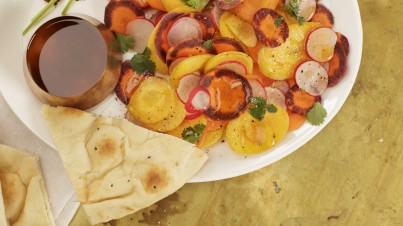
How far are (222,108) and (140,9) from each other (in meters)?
0.54

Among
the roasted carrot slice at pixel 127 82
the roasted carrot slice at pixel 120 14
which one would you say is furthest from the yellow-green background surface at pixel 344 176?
the roasted carrot slice at pixel 120 14

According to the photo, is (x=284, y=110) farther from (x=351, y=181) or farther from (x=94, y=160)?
(x=94, y=160)

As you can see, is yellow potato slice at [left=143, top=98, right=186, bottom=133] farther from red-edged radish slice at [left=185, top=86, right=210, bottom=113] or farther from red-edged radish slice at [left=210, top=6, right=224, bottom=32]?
red-edged radish slice at [left=210, top=6, right=224, bottom=32]

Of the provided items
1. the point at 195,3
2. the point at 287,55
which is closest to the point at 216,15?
the point at 195,3

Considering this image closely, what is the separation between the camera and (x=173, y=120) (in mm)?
2229

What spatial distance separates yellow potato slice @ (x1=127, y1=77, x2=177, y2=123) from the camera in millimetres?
2215

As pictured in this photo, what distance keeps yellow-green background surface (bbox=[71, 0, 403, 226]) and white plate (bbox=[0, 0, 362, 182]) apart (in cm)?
28

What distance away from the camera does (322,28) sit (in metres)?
2.24

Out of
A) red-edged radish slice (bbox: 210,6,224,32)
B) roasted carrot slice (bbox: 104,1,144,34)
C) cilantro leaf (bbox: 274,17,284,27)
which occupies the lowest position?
cilantro leaf (bbox: 274,17,284,27)

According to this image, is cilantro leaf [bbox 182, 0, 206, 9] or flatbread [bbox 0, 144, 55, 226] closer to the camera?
cilantro leaf [bbox 182, 0, 206, 9]

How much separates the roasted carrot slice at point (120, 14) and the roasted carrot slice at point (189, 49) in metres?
0.26

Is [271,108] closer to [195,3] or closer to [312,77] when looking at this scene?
[312,77]

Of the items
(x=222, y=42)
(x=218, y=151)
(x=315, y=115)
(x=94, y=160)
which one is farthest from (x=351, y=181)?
(x=94, y=160)

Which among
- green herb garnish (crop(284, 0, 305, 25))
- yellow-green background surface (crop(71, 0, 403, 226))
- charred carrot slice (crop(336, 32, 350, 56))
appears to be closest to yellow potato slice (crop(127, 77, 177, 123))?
yellow-green background surface (crop(71, 0, 403, 226))
